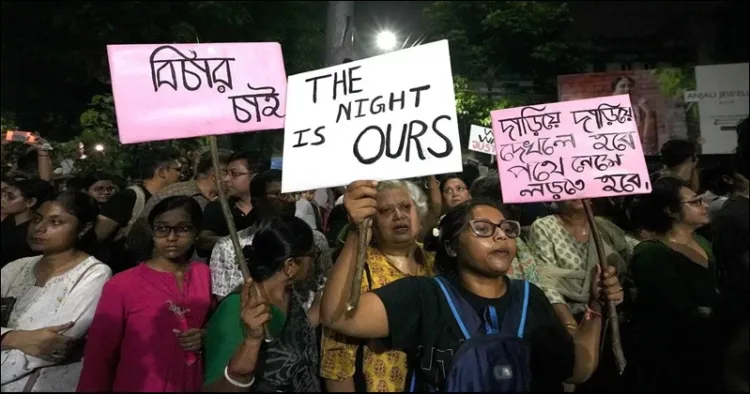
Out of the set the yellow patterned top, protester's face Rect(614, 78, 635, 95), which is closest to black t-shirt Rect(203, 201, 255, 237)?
the yellow patterned top

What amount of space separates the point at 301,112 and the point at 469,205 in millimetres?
727

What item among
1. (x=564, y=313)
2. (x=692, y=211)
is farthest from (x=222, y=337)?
(x=692, y=211)

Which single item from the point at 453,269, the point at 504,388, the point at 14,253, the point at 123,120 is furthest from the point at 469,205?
the point at 14,253

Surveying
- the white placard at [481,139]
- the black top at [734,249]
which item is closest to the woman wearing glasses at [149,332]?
the black top at [734,249]

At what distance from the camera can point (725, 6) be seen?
20.4 meters

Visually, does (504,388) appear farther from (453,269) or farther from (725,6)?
(725,6)

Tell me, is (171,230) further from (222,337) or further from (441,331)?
(441,331)

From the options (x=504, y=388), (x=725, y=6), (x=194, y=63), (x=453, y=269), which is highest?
(x=725, y=6)

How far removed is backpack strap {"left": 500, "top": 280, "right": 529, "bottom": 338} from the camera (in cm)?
201

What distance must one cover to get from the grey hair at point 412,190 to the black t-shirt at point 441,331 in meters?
0.79

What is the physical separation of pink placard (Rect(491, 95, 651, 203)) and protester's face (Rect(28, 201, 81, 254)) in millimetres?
1853

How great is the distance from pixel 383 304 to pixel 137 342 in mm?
1010

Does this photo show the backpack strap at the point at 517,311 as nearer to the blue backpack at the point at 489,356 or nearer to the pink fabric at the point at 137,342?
the blue backpack at the point at 489,356

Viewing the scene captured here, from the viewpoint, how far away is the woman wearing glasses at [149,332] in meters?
2.27
